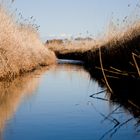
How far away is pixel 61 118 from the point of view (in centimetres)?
643

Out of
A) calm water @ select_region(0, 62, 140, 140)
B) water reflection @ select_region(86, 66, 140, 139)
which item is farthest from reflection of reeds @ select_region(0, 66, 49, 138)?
water reflection @ select_region(86, 66, 140, 139)

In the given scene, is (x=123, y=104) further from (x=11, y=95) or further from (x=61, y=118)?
(x=11, y=95)

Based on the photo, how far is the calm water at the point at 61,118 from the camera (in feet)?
17.4

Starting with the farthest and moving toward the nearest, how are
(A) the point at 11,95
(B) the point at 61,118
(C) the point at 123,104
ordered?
(A) the point at 11,95 → (C) the point at 123,104 → (B) the point at 61,118

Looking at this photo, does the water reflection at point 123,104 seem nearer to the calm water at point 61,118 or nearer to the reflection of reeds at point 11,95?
the calm water at point 61,118

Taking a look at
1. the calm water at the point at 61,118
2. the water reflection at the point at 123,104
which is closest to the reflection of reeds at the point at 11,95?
the calm water at the point at 61,118

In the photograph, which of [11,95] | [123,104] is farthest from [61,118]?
[11,95]

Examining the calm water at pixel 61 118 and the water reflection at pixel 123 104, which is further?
the water reflection at pixel 123 104

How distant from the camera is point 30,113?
22.1ft

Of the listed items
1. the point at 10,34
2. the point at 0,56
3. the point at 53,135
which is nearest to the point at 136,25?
the point at 10,34

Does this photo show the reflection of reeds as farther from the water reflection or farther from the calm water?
the water reflection

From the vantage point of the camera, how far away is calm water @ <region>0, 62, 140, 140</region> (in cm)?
532

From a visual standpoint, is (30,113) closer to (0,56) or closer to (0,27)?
(0,56)

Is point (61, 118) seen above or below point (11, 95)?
above
